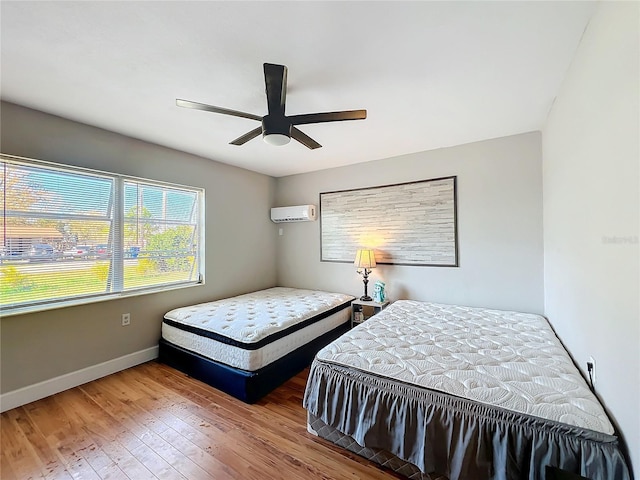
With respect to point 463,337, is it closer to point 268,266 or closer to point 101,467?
point 101,467

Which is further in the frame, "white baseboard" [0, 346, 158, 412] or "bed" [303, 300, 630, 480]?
"white baseboard" [0, 346, 158, 412]

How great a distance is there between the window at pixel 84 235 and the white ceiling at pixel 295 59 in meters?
0.62

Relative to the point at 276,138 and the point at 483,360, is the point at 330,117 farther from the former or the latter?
the point at 483,360

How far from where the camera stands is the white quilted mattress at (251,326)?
93.0 inches

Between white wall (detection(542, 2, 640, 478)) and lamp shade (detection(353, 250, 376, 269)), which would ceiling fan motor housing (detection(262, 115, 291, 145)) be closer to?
white wall (detection(542, 2, 640, 478))

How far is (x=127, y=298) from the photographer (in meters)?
2.88

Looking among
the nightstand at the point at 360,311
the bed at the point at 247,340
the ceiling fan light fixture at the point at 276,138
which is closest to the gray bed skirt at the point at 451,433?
the bed at the point at 247,340

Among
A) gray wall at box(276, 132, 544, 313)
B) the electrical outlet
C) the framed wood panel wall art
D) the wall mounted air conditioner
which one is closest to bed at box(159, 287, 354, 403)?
the framed wood panel wall art

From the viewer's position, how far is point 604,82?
1.29 meters

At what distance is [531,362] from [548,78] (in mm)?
1954

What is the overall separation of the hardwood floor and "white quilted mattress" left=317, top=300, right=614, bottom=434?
1.93 feet

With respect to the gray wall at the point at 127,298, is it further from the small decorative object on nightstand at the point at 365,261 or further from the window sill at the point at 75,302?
the small decorative object on nightstand at the point at 365,261

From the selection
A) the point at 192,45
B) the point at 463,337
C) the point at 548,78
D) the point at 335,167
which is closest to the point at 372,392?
the point at 463,337

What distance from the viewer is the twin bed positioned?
123 centimetres
